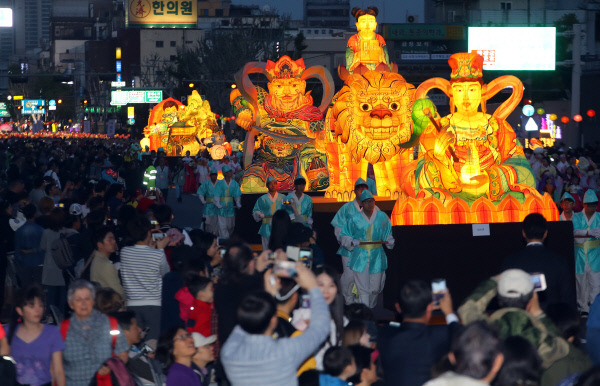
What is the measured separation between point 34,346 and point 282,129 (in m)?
14.0

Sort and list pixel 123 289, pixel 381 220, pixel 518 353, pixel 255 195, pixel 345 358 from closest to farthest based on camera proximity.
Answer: pixel 518 353, pixel 345 358, pixel 123 289, pixel 381 220, pixel 255 195

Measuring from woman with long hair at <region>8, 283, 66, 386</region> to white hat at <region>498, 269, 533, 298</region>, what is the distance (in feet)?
9.29

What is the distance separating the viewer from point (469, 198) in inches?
514

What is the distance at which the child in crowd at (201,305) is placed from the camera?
783 centimetres

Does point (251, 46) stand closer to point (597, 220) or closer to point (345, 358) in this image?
point (597, 220)

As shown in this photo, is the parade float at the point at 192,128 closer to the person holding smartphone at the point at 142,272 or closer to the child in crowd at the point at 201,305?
the person holding smartphone at the point at 142,272

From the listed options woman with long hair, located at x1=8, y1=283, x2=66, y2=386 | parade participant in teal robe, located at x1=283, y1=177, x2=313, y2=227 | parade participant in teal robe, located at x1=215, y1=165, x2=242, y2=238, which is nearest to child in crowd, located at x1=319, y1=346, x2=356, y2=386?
woman with long hair, located at x1=8, y1=283, x2=66, y2=386

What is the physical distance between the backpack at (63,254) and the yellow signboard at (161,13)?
63757 millimetres

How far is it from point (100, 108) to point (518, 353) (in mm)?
86980

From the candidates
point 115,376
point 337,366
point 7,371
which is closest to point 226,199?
point 115,376

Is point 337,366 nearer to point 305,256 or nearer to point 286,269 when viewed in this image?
point 286,269

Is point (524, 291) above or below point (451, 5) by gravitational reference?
below

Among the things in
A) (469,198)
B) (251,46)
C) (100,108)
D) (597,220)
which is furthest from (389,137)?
(100,108)

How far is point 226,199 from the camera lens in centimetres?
1822
